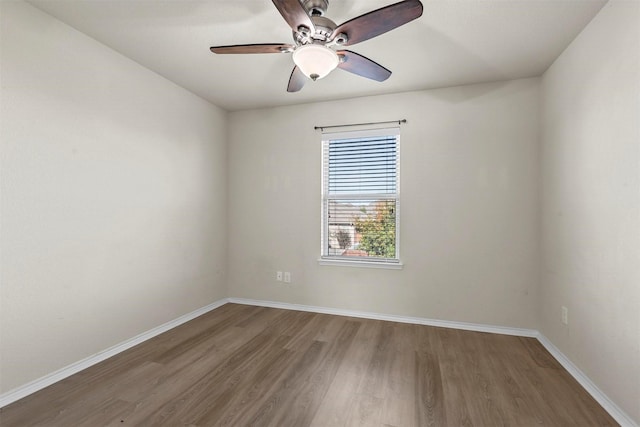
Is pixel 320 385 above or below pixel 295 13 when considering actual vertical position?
below

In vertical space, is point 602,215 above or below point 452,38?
below

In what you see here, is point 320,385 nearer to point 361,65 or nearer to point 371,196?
point 371,196

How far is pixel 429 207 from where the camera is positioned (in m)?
3.28

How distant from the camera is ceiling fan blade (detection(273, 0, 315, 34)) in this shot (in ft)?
4.79

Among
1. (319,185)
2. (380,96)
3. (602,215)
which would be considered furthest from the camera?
(319,185)

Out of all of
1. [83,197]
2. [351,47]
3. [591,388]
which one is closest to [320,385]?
[591,388]

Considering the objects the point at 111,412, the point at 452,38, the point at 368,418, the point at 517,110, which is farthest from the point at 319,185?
the point at 111,412

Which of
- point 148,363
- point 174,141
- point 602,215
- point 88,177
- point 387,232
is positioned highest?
point 174,141

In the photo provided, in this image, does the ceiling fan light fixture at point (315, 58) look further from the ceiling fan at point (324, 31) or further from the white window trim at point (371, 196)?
the white window trim at point (371, 196)

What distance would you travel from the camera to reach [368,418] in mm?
1753

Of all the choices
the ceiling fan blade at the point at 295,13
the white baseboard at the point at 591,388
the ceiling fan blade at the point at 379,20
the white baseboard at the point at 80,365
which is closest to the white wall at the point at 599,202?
the white baseboard at the point at 591,388

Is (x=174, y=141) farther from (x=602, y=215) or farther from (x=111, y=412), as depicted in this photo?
(x=602, y=215)

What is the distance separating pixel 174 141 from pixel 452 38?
2833mm

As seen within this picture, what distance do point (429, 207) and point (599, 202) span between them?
4.75ft
